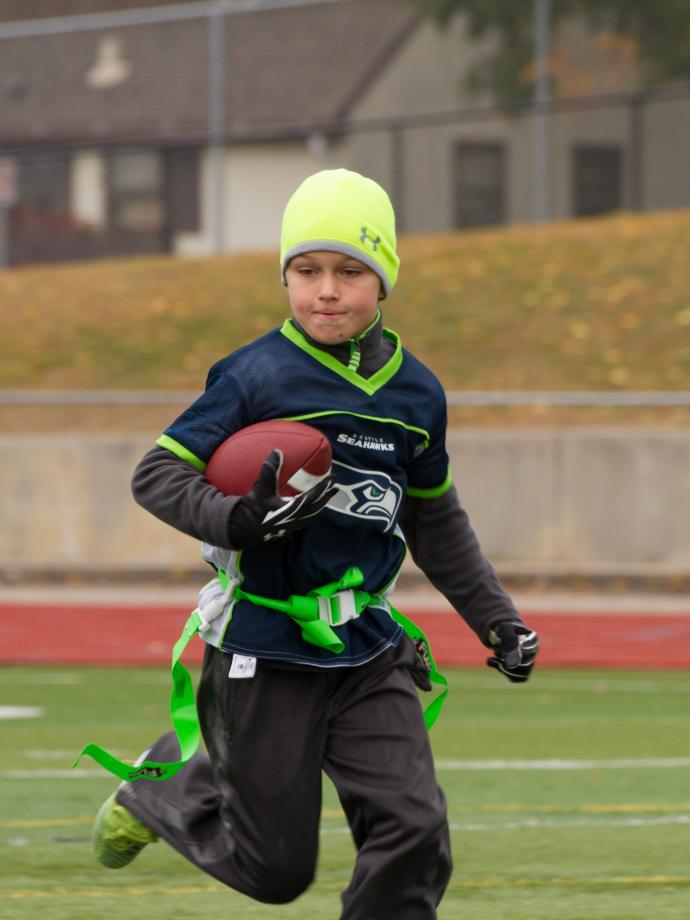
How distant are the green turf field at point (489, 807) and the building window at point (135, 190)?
44.7 ft

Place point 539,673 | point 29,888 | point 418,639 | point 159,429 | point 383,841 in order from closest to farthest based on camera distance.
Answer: point 383,841
point 418,639
point 29,888
point 539,673
point 159,429

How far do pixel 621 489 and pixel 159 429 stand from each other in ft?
14.0

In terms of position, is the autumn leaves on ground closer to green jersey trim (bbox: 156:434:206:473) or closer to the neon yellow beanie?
the neon yellow beanie

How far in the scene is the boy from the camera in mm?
4398

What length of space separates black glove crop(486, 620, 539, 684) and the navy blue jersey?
13.7 inches

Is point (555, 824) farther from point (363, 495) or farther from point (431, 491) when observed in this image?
point (363, 495)

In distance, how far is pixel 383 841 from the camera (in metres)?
4.34

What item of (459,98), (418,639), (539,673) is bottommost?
(539,673)

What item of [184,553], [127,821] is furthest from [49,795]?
[184,553]

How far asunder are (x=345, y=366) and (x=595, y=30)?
16063mm

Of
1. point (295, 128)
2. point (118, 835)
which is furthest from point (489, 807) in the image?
point (295, 128)

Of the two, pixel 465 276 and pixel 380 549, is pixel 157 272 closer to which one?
pixel 465 276

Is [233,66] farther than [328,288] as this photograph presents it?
Yes

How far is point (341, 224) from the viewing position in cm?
457
